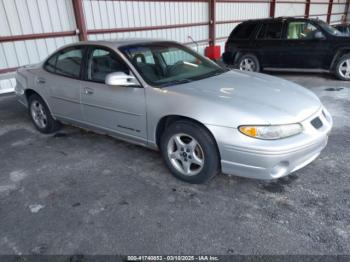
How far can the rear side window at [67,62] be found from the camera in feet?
12.3

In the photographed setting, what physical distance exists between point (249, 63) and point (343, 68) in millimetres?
2383

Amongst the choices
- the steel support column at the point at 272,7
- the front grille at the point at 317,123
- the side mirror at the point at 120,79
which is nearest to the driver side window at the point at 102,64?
the side mirror at the point at 120,79

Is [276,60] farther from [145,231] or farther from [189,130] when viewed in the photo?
[145,231]

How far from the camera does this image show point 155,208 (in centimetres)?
265

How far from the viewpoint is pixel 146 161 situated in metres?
3.54

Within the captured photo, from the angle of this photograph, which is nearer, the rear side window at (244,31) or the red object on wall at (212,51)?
the rear side window at (244,31)

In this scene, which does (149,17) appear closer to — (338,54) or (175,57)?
(338,54)

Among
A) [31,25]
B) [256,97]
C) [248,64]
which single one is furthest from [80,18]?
[256,97]

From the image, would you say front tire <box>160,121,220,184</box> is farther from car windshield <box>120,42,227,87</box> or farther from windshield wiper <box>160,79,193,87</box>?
car windshield <box>120,42,227,87</box>

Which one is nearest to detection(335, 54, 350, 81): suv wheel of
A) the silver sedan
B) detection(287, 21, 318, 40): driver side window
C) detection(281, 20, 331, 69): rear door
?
detection(281, 20, 331, 69): rear door

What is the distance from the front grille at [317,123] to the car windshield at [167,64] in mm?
1291

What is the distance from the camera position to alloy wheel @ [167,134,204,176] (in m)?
2.83

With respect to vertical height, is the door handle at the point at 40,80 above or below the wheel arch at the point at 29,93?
above

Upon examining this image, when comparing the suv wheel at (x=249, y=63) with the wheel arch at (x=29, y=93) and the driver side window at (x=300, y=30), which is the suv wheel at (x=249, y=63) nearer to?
the driver side window at (x=300, y=30)
